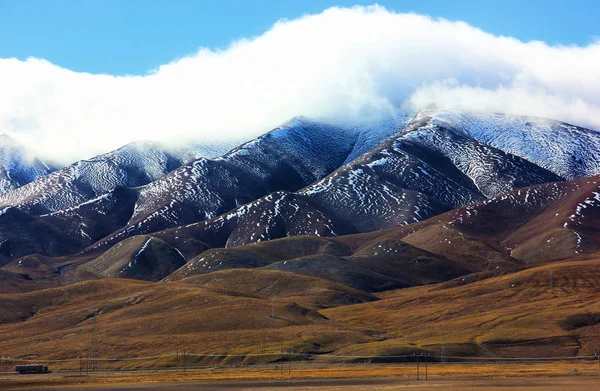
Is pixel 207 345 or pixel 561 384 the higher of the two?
pixel 207 345

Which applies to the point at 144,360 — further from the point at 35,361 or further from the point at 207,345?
the point at 35,361

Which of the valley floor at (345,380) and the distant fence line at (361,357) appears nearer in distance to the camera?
the valley floor at (345,380)

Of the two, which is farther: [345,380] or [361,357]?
[361,357]

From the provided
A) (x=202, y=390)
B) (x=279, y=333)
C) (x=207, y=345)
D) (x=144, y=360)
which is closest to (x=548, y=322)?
(x=279, y=333)

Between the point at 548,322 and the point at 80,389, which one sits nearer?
the point at 80,389

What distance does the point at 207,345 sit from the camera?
604ft

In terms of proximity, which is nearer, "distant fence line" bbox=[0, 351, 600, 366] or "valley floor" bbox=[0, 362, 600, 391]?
"valley floor" bbox=[0, 362, 600, 391]

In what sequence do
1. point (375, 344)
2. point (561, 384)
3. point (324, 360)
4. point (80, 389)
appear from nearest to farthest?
point (561, 384) < point (80, 389) < point (324, 360) < point (375, 344)

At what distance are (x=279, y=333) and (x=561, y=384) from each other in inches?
3891

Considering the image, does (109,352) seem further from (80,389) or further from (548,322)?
(548,322)

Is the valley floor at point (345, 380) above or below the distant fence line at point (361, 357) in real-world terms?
below

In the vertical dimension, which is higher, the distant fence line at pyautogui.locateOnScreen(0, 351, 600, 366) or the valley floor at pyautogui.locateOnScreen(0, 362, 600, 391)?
the distant fence line at pyautogui.locateOnScreen(0, 351, 600, 366)

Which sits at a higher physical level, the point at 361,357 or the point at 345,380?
the point at 361,357

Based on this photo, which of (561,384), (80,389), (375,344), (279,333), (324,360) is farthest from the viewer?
(279,333)
